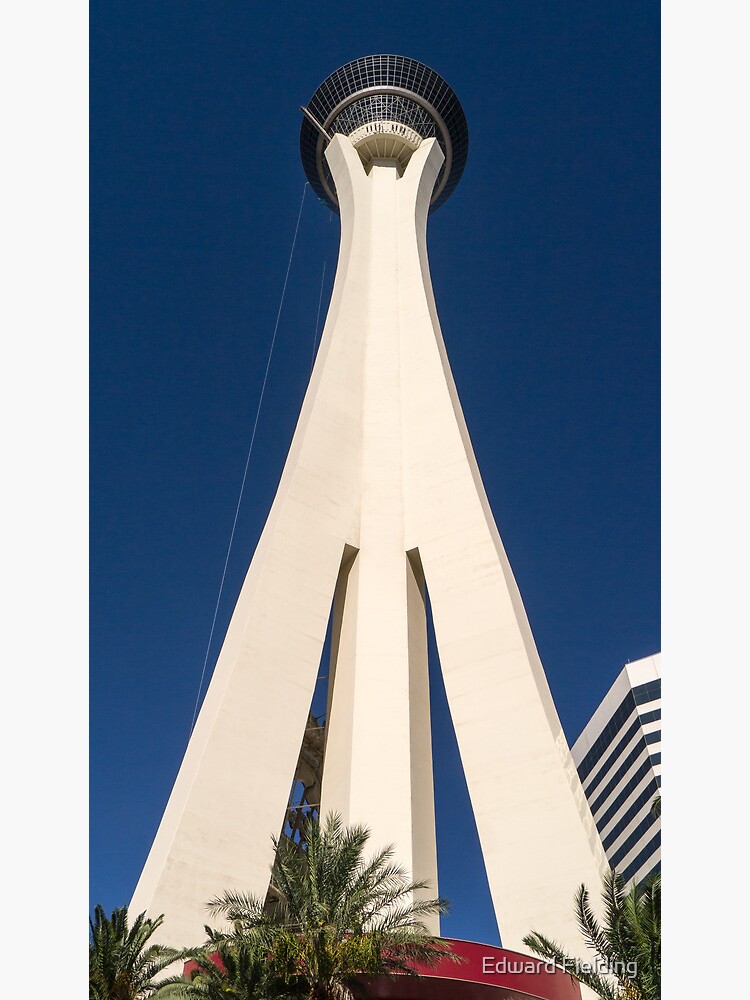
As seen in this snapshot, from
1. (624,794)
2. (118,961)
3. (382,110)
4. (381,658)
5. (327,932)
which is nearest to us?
(327,932)

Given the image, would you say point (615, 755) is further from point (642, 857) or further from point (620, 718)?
point (642, 857)

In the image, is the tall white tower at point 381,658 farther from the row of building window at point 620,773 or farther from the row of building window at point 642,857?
the row of building window at point 620,773

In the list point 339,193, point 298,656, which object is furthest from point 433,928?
point 339,193

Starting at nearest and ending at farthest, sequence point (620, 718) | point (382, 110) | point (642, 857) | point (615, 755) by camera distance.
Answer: point (382, 110)
point (642, 857)
point (620, 718)
point (615, 755)

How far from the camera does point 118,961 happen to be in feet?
46.2

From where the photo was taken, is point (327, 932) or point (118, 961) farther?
point (118, 961)

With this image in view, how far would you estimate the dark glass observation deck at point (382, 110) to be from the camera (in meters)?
36.0

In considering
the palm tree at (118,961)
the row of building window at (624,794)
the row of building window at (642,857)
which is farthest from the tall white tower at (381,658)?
the row of building window at (624,794)

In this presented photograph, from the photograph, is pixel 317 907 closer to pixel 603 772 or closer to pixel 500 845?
pixel 500 845

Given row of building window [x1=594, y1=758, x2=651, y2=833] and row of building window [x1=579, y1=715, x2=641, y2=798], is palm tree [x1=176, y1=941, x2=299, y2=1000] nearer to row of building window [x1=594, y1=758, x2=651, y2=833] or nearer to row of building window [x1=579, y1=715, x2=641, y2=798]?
row of building window [x1=594, y1=758, x2=651, y2=833]

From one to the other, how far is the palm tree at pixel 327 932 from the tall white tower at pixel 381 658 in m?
5.82

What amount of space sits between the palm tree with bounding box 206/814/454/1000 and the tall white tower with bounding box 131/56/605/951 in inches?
229

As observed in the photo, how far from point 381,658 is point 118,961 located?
38.5 ft

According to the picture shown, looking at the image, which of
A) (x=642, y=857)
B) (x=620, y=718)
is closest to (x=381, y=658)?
(x=642, y=857)
